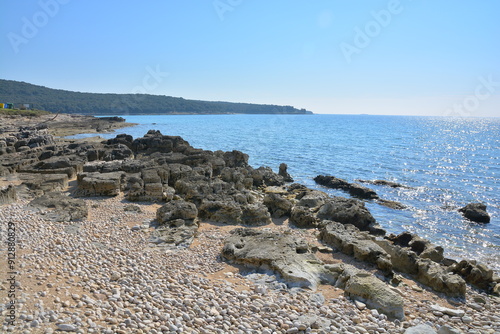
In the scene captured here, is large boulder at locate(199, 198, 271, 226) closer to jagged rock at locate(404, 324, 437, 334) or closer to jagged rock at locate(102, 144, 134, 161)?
jagged rock at locate(404, 324, 437, 334)

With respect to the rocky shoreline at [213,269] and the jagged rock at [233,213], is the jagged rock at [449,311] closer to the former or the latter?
the rocky shoreline at [213,269]

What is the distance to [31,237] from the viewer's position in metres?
9.58

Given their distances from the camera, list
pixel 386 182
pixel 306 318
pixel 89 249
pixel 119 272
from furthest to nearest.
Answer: pixel 386 182 → pixel 89 249 → pixel 119 272 → pixel 306 318

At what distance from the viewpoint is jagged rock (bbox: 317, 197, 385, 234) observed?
14321mm

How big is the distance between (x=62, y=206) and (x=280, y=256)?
8.34m

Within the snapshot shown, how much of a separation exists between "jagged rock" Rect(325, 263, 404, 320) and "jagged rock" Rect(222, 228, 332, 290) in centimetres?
62

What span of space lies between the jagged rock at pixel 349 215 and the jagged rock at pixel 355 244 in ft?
5.84

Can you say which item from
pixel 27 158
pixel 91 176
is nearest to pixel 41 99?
pixel 27 158

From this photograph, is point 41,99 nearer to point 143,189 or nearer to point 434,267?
point 143,189

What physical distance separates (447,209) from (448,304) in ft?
41.2

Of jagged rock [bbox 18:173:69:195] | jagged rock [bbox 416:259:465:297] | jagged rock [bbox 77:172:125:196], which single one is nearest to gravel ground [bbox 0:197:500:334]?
jagged rock [bbox 416:259:465:297]

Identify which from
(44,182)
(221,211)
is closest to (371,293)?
(221,211)

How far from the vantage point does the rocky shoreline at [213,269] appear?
21.7ft

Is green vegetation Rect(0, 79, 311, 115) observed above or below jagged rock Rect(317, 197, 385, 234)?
above
